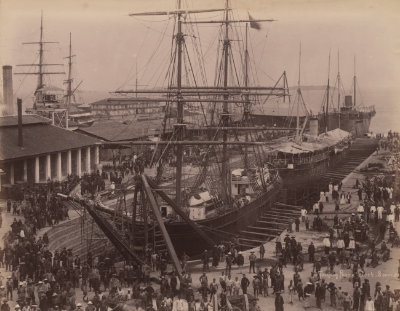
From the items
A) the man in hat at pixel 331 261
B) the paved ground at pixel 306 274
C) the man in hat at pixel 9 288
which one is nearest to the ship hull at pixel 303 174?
the paved ground at pixel 306 274

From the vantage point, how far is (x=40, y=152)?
121 feet

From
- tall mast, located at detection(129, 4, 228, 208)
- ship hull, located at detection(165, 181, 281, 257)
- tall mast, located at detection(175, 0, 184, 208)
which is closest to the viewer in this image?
A: ship hull, located at detection(165, 181, 281, 257)

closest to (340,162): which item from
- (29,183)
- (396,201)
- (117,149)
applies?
(117,149)

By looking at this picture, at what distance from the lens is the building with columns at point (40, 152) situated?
35500 mm

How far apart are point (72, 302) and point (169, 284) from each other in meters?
4.41

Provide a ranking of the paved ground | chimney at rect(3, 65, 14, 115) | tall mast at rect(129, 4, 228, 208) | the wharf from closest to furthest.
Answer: the paved ground, the wharf, tall mast at rect(129, 4, 228, 208), chimney at rect(3, 65, 14, 115)

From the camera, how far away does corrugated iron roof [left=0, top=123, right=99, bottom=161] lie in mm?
35531

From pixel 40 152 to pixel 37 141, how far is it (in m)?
2.15

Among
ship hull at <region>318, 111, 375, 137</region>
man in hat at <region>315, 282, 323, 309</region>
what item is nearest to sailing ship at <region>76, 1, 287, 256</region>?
man in hat at <region>315, 282, 323, 309</region>

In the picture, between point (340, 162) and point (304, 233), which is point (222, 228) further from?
point (340, 162)

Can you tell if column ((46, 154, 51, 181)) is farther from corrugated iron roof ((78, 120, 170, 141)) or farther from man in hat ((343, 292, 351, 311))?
man in hat ((343, 292, 351, 311))

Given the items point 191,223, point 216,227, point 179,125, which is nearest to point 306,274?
point 191,223

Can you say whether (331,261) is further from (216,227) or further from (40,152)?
(40,152)

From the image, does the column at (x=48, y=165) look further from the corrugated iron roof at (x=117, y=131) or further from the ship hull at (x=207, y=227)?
the corrugated iron roof at (x=117, y=131)
